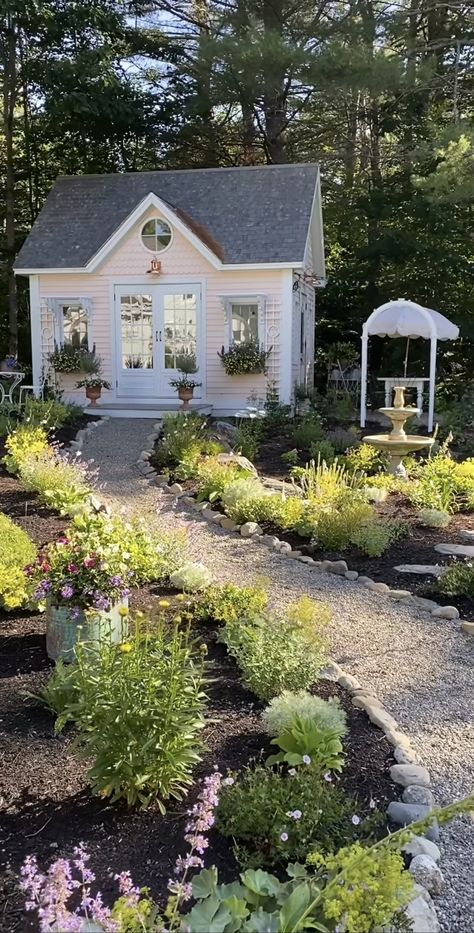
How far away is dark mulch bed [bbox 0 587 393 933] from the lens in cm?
260

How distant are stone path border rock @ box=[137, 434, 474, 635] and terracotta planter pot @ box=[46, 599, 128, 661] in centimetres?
242

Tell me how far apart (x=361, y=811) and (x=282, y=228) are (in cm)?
1301

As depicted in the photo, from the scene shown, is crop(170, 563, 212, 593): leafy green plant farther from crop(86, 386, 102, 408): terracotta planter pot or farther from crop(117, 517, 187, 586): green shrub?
crop(86, 386, 102, 408): terracotta planter pot

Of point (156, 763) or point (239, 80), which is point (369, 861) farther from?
point (239, 80)

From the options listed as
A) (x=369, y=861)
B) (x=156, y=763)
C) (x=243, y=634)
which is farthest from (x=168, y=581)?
(x=369, y=861)

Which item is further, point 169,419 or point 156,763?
point 169,419

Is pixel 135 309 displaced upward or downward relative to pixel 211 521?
upward

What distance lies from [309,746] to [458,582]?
2.98 metres

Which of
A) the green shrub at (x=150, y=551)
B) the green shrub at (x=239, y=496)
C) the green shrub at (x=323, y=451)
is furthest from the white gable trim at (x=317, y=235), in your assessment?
the green shrub at (x=150, y=551)

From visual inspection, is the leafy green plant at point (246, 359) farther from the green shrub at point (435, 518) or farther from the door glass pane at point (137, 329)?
the green shrub at point (435, 518)

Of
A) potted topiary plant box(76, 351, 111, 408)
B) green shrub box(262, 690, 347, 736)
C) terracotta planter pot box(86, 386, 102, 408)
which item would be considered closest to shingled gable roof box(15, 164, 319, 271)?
potted topiary plant box(76, 351, 111, 408)

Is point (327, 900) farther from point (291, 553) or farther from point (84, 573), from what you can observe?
point (291, 553)

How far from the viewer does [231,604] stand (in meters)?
4.75

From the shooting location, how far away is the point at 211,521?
25.2ft
